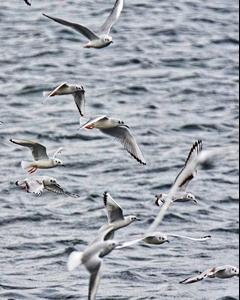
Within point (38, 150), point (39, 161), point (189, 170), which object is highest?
point (189, 170)

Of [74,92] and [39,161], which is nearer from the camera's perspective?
[74,92]

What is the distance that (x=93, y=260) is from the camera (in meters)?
12.3

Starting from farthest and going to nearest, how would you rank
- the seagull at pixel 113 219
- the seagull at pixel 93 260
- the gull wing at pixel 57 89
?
the gull wing at pixel 57 89 < the seagull at pixel 113 219 < the seagull at pixel 93 260

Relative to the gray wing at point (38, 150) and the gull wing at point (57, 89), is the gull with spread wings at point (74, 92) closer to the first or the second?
the gull wing at point (57, 89)

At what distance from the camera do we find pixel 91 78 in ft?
92.8

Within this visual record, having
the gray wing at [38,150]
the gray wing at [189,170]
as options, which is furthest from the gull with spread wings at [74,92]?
the gray wing at [189,170]

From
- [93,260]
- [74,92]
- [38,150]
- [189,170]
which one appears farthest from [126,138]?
→ [93,260]

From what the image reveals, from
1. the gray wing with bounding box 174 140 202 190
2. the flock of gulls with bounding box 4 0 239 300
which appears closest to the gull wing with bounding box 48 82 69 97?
the flock of gulls with bounding box 4 0 239 300

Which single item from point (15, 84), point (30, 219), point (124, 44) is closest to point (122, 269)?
point (30, 219)

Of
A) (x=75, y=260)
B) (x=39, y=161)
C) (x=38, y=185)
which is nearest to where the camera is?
(x=75, y=260)

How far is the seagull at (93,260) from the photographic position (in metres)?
12.1

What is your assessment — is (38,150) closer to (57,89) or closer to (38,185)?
(38,185)

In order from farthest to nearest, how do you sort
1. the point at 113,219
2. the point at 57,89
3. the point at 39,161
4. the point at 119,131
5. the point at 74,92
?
1. the point at 39,161
2. the point at 74,92
3. the point at 119,131
4. the point at 57,89
5. the point at 113,219

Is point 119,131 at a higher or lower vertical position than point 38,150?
higher
